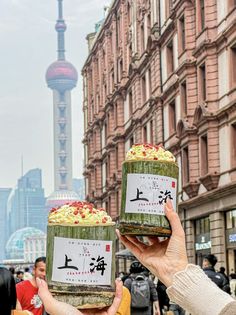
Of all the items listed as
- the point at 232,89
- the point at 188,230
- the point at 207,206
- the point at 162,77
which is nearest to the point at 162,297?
the point at 232,89

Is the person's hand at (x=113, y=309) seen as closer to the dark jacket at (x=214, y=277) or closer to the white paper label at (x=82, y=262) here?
the white paper label at (x=82, y=262)

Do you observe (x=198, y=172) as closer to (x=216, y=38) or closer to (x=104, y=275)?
(x=216, y=38)

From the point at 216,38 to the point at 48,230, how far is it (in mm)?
28128

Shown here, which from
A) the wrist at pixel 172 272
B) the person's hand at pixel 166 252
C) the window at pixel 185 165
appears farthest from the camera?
the window at pixel 185 165

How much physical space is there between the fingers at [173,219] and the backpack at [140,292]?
33.1 feet

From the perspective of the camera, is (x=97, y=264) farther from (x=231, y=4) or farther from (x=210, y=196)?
(x=210, y=196)

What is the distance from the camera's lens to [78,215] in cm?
424

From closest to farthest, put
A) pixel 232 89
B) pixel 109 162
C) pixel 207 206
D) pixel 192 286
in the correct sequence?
1. pixel 192 286
2. pixel 232 89
3. pixel 207 206
4. pixel 109 162

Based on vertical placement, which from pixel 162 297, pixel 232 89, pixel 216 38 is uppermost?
pixel 216 38

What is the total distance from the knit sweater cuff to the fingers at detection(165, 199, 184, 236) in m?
0.43

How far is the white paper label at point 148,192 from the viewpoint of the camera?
4.14m

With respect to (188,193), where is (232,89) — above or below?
above

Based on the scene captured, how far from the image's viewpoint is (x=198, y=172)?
34.3 meters

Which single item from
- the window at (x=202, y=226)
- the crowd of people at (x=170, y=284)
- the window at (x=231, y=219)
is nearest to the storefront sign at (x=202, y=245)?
the window at (x=202, y=226)
